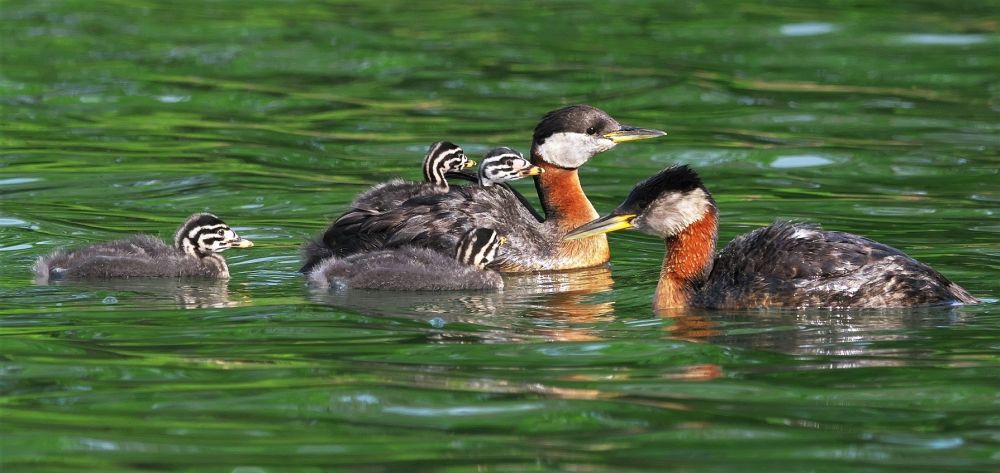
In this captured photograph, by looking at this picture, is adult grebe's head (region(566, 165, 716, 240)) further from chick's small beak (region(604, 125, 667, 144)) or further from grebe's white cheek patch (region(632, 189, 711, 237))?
chick's small beak (region(604, 125, 667, 144))

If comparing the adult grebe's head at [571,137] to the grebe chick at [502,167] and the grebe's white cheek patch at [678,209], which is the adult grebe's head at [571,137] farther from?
the grebe's white cheek patch at [678,209]

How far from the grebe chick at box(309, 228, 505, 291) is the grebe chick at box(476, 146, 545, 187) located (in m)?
1.32

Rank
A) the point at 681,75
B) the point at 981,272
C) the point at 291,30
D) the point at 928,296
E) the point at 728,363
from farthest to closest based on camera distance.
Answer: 1. the point at 291,30
2. the point at 681,75
3. the point at 981,272
4. the point at 928,296
5. the point at 728,363

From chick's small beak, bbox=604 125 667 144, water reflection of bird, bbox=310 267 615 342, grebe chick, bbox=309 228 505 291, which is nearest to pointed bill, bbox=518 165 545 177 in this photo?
chick's small beak, bbox=604 125 667 144

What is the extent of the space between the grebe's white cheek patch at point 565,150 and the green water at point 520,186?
80 centimetres

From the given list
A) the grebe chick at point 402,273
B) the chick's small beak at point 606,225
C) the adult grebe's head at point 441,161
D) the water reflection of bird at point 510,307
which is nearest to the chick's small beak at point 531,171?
the adult grebe's head at point 441,161

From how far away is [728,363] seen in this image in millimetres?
9211

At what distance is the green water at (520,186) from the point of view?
26.1ft

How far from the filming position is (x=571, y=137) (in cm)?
1385

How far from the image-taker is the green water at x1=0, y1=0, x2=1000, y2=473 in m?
7.96

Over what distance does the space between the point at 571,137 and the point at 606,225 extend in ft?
8.07

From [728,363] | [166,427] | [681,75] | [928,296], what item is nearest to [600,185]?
[681,75]

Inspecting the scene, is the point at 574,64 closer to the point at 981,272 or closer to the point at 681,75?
the point at 681,75

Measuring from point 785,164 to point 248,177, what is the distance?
4937 mm
